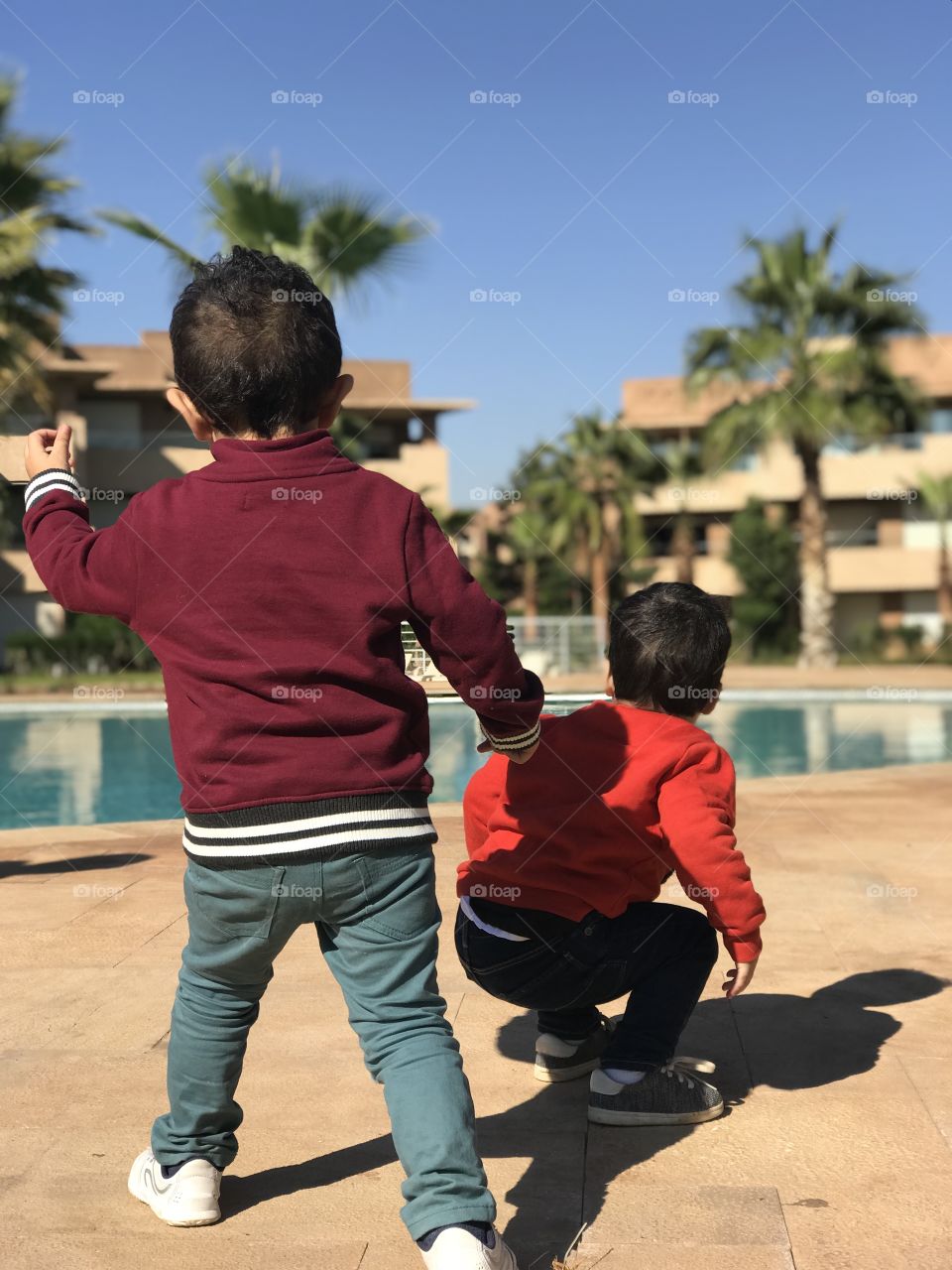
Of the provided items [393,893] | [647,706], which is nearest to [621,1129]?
[647,706]

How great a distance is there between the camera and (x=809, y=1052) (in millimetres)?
3021

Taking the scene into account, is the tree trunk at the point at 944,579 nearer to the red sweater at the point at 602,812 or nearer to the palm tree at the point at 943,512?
the palm tree at the point at 943,512

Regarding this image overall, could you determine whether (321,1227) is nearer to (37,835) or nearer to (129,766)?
(37,835)

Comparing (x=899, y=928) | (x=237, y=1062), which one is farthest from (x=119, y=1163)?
(x=899, y=928)

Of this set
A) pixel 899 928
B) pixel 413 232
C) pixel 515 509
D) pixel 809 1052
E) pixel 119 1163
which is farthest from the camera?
pixel 515 509

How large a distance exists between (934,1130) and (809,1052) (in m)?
0.50

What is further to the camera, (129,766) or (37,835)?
(129,766)

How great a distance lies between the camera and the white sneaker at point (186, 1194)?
2148mm

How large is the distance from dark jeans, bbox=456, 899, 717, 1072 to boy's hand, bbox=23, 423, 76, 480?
113cm

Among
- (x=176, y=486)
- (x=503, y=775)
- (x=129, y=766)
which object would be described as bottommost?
(x=129, y=766)
